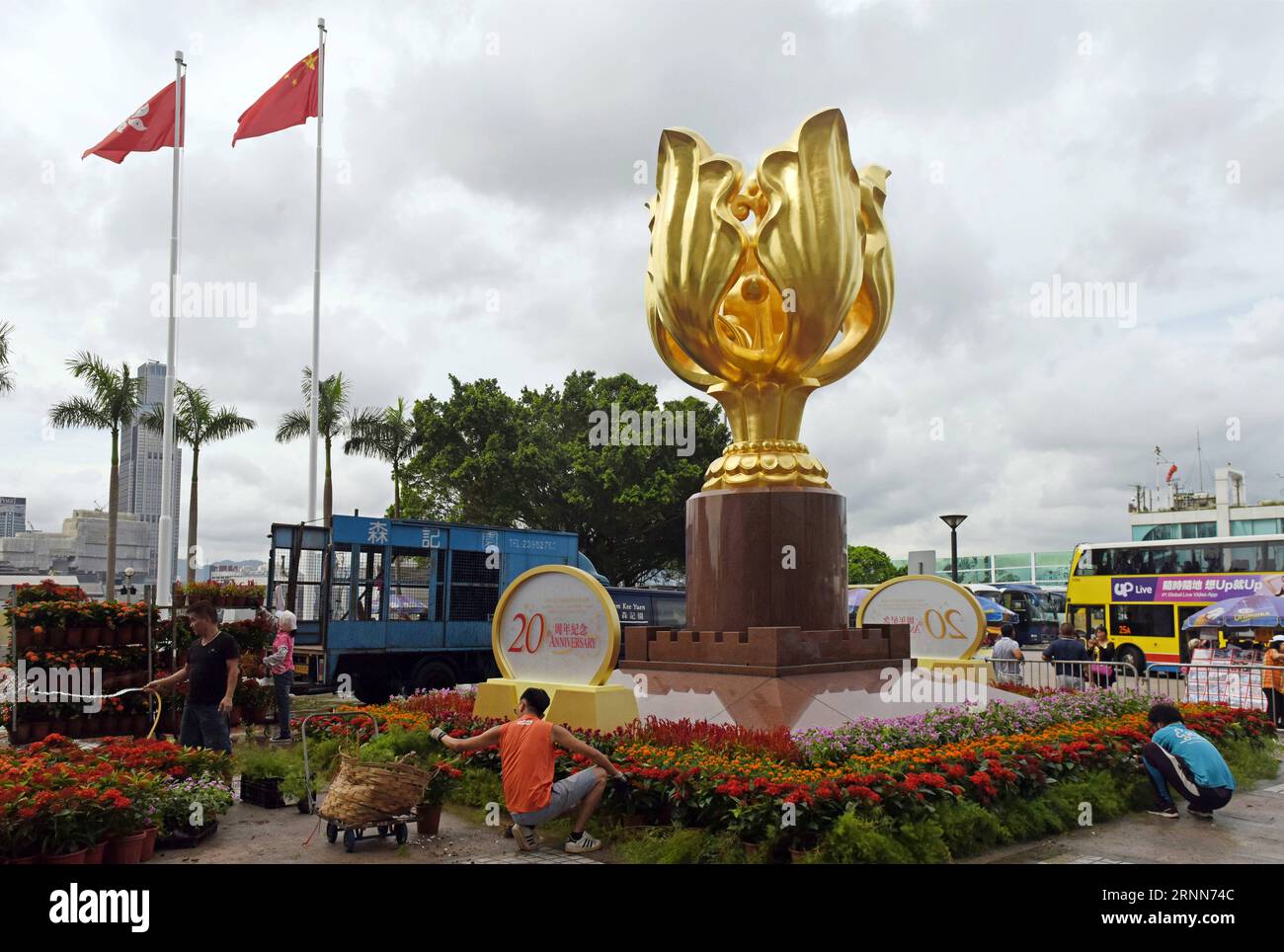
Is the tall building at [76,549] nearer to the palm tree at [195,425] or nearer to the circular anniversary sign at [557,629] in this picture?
the palm tree at [195,425]

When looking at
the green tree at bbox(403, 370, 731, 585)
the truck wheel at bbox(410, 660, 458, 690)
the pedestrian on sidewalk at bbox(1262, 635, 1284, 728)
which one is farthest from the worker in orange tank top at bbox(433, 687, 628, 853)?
the green tree at bbox(403, 370, 731, 585)

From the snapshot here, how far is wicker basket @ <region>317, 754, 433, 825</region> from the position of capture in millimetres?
6457

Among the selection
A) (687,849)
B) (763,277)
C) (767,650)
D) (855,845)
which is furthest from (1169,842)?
(763,277)

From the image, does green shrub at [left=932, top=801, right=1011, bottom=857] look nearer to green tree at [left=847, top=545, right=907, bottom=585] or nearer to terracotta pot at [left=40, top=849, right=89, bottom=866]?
terracotta pot at [left=40, top=849, right=89, bottom=866]

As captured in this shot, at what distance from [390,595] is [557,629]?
22.5ft

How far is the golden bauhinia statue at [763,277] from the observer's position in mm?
10203

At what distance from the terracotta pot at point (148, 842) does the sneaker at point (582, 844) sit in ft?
8.46

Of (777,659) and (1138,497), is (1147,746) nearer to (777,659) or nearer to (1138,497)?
(777,659)

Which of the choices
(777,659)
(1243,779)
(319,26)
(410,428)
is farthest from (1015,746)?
(410,428)

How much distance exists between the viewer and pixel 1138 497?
64938mm

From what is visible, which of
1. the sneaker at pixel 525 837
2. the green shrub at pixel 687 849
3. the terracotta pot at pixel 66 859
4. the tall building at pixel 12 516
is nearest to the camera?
the terracotta pot at pixel 66 859

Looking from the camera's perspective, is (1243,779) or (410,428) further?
(410,428)

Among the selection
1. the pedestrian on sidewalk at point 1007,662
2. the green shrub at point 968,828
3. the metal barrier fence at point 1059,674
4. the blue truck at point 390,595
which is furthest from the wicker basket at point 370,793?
the pedestrian on sidewalk at point 1007,662
